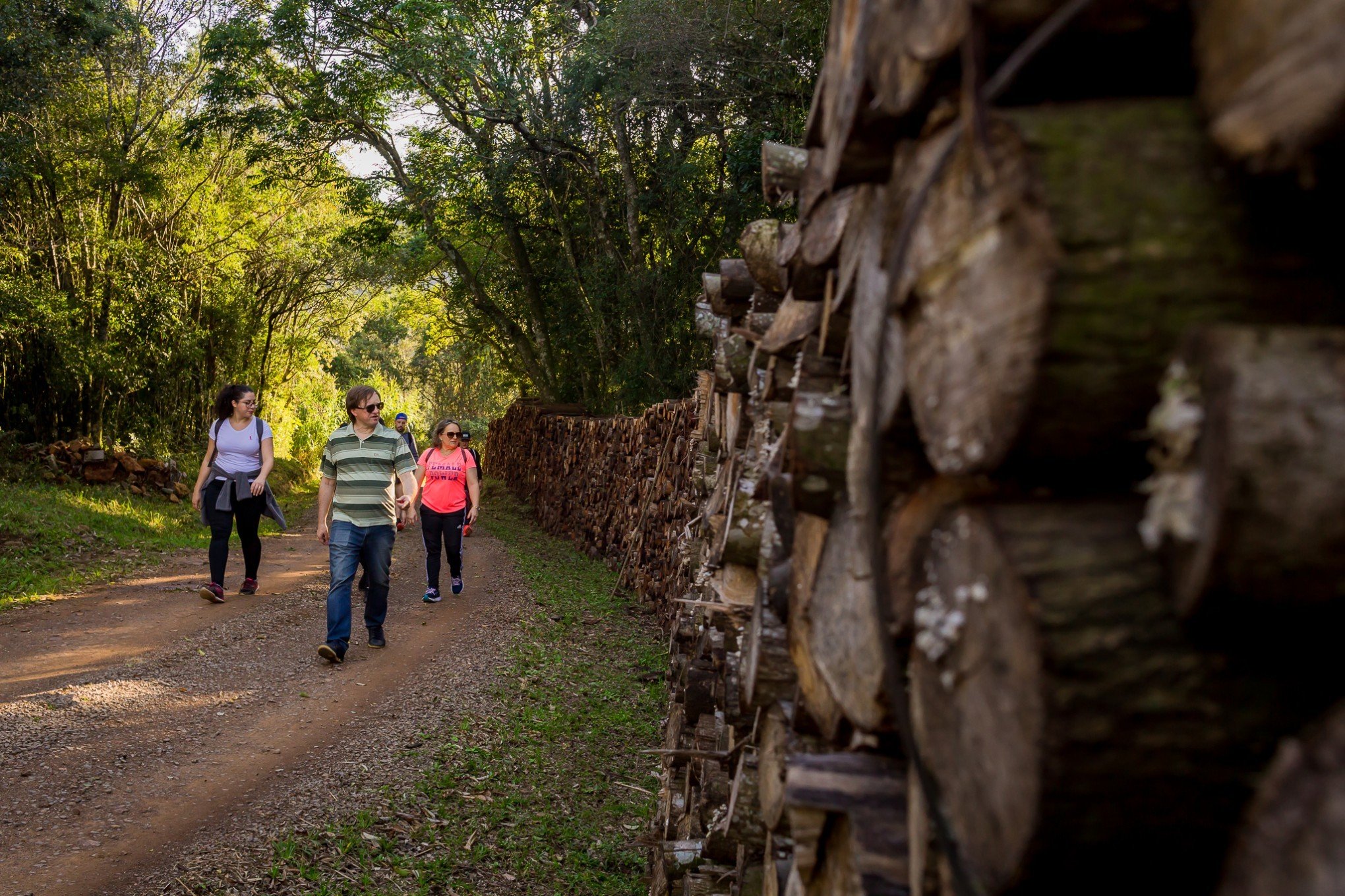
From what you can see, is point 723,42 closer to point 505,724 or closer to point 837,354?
point 505,724

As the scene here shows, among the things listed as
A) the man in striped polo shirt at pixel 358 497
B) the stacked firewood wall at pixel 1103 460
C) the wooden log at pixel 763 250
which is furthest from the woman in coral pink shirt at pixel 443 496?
the stacked firewood wall at pixel 1103 460

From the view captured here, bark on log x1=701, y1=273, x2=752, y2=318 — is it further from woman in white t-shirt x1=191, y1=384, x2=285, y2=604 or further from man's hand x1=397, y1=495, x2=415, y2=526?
woman in white t-shirt x1=191, y1=384, x2=285, y2=604

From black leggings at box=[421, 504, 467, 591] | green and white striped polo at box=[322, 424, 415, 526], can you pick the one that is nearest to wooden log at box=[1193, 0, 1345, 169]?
green and white striped polo at box=[322, 424, 415, 526]

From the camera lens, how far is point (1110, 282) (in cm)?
89

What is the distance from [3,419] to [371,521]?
1162cm

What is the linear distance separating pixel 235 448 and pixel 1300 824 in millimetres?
7937

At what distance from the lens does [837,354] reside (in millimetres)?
1877

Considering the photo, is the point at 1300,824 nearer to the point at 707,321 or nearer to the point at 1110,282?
the point at 1110,282

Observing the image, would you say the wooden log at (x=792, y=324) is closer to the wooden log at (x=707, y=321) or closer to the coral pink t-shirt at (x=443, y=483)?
the wooden log at (x=707, y=321)

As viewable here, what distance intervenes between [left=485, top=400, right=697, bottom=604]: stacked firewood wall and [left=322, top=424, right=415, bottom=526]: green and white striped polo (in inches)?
85.7

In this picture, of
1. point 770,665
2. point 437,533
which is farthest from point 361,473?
point 770,665

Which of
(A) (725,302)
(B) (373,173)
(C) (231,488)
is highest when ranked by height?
(B) (373,173)

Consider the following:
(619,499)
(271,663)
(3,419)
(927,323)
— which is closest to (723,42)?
(619,499)

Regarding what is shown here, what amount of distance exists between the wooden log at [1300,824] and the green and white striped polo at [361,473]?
610 cm
